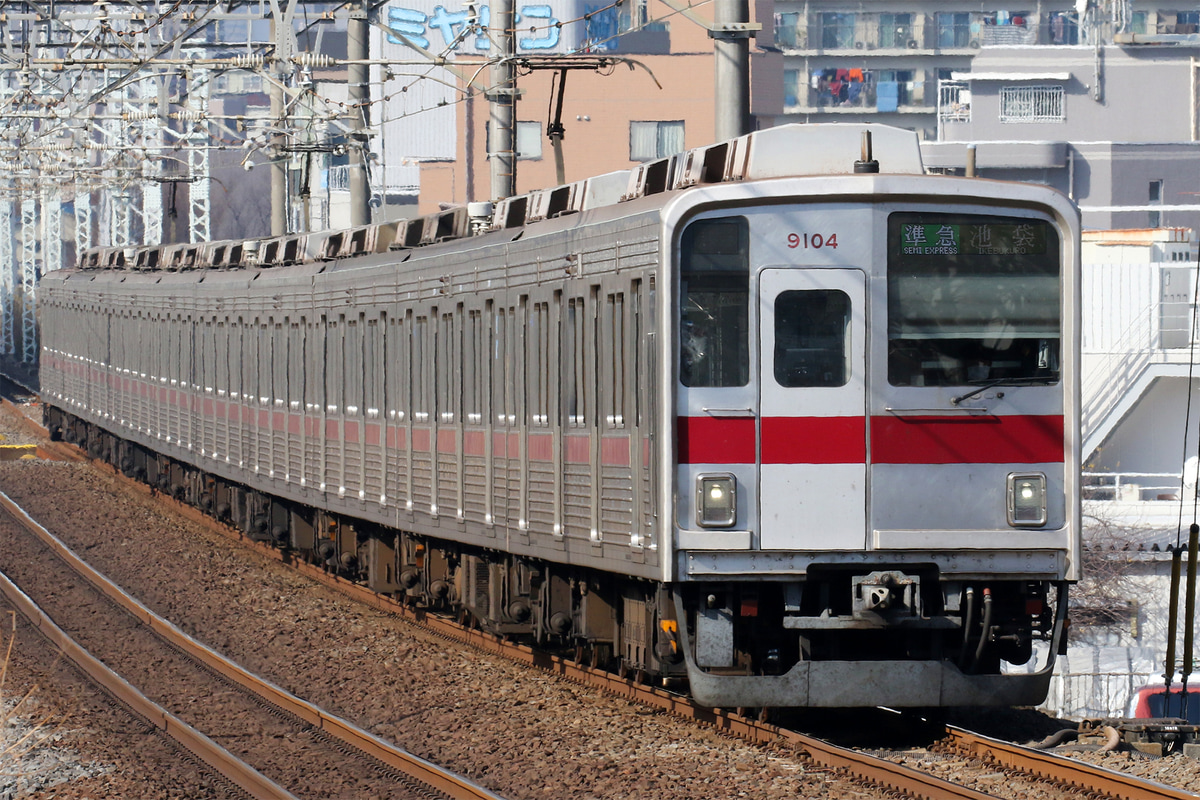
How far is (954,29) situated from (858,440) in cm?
7706

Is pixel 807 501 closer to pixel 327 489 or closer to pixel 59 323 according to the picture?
pixel 327 489

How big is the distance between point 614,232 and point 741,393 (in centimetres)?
128

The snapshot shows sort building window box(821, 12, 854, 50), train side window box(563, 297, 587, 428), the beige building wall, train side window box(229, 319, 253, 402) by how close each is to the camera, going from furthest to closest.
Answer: building window box(821, 12, 854, 50) < the beige building wall < train side window box(229, 319, 253, 402) < train side window box(563, 297, 587, 428)

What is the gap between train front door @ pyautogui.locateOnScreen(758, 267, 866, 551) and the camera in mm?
8578

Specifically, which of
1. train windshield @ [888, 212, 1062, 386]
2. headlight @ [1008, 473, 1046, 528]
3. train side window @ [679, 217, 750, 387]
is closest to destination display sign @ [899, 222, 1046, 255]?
train windshield @ [888, 212, 1062, 386]

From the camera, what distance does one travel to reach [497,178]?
53.6 ft

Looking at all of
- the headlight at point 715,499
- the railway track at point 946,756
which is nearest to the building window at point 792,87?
the railway track at point 946,756

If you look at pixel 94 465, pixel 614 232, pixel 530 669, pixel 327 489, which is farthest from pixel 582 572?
pixel 94 465

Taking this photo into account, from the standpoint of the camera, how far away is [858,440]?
8578 millimetres

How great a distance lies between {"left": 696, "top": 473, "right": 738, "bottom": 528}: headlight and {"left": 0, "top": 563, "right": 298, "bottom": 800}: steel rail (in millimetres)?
2380

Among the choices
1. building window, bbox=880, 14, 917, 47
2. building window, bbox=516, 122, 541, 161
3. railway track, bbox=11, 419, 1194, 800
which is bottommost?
railway track, bbox=11, 419, 1194, 800

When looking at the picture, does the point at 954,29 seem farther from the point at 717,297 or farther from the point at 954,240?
the point at 717,297

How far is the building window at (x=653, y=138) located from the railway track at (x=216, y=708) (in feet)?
162

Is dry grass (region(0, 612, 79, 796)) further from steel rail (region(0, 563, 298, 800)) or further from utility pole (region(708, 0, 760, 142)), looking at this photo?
utility pole (region(708, 0, 760, 142))
